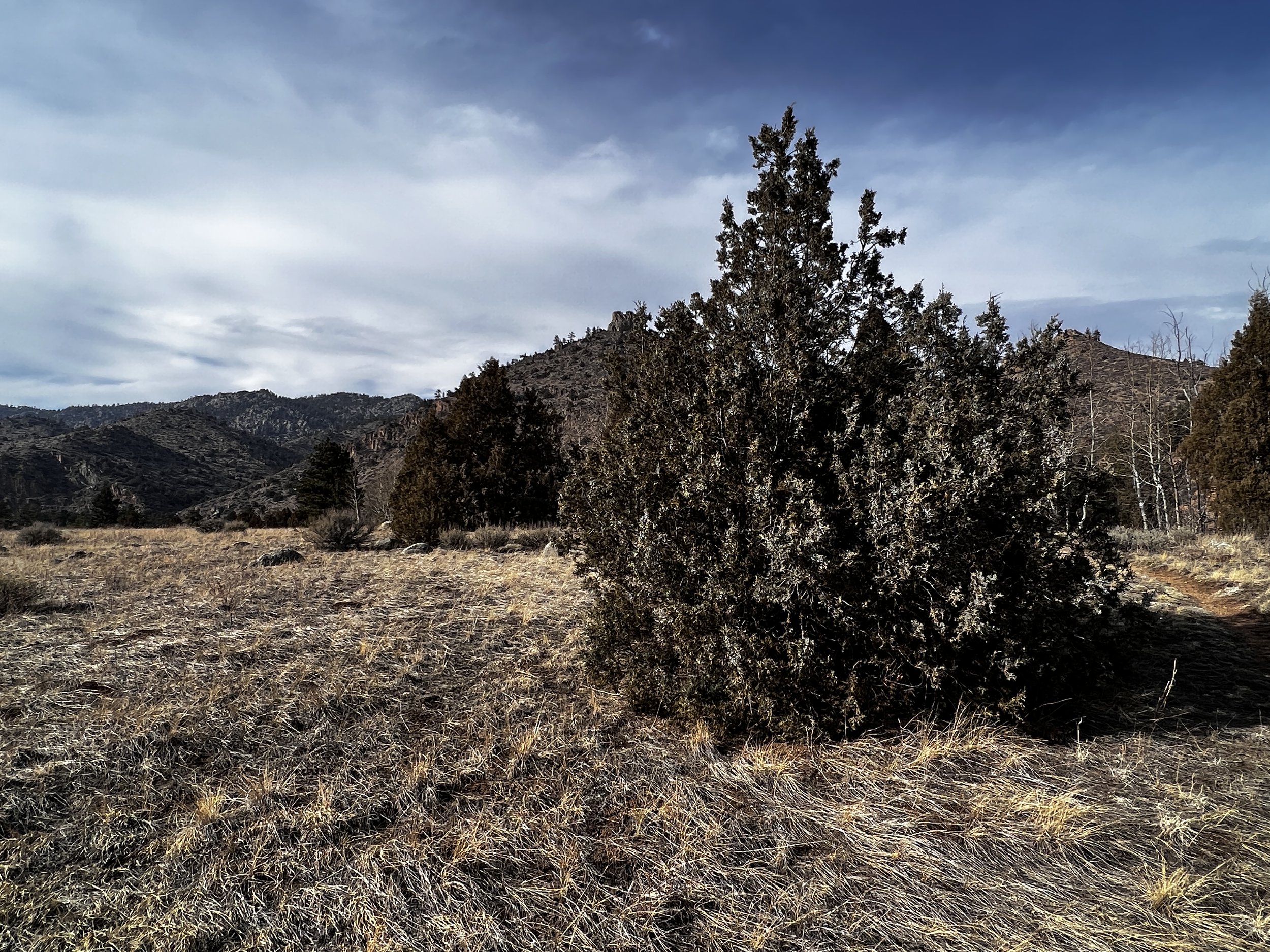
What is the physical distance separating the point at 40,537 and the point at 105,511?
23980 mm

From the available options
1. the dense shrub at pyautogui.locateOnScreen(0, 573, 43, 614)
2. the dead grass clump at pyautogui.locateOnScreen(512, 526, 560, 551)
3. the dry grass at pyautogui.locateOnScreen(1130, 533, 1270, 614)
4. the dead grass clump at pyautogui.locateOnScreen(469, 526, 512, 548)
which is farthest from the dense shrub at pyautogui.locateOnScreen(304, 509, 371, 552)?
the dry grass at pyautogui.locateOnScreen(1130, 533, 1270, 614)

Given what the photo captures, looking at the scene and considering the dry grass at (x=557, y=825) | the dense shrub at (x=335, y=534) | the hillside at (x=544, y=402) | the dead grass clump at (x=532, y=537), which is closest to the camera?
the dry grass at (x=557, y=825)

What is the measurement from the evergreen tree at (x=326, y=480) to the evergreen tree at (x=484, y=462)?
669 inches

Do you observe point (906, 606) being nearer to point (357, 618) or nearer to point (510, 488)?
point (357, 618)

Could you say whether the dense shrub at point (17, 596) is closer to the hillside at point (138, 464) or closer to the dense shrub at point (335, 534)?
the dense shrub at point (335, 534)

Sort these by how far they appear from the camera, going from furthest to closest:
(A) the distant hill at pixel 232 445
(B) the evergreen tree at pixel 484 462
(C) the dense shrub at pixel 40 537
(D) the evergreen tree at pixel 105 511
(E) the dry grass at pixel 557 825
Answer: (A) the distant hill at pixel 232 445 < (D) the evergreen tree at pixel 105 511 < (C) the dense shrub at pixel 40 537 < (B) the evergreen tree at pixel 484 462 < (E) the dry grass at pixel 557 825

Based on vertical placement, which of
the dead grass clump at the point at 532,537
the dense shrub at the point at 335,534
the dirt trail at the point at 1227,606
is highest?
the dense shrub at the point at 335,534

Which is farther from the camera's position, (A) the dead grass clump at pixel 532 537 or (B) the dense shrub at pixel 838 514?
(A) the dead grass clump at pixel 532 537

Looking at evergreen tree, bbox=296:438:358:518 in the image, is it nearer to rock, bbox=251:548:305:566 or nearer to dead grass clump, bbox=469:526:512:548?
dead grass clump, bbox=469:526:512:548

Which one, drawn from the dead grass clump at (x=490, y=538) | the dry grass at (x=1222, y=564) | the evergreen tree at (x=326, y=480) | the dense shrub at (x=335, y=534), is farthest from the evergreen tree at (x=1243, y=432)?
the evergreen tree at (x=326, y=480)

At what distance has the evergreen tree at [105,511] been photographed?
1340 inches

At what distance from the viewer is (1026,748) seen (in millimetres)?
3756

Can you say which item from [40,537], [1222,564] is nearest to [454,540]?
[40,537]

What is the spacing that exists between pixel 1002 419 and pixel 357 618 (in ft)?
21.7
